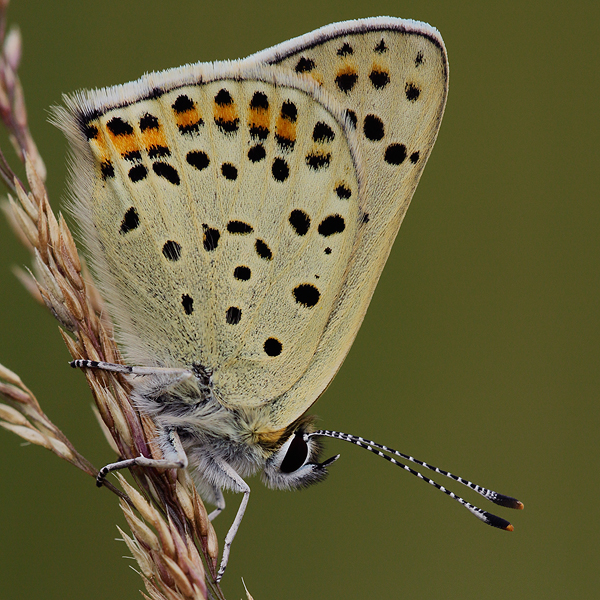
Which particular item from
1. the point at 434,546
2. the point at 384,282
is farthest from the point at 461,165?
the point at 434,546

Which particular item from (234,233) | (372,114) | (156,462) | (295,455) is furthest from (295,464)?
(372,114)

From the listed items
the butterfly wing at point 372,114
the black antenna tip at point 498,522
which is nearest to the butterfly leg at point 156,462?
the butterfly wing at point 372,114

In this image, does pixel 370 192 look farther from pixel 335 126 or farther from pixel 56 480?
pixel 56 480

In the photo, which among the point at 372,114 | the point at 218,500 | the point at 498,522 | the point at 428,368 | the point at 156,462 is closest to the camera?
the point at 156,462

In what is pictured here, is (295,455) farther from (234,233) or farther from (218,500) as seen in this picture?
(234,233)

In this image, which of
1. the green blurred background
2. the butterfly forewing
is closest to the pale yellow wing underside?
the butterfly forewing

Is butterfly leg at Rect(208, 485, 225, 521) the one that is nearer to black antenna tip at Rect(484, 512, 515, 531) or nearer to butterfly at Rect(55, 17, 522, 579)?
butterfly at Rect(55, 17, 522, 579)

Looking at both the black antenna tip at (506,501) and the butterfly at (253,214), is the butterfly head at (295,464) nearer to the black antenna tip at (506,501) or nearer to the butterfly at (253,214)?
the butterfly at (253,214)
